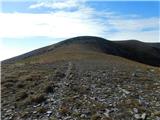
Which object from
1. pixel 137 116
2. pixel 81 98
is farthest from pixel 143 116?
pixel 81 98

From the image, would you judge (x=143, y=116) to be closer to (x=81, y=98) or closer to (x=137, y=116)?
(x=137, y=116)

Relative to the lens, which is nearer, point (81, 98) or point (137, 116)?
point (137, 116)

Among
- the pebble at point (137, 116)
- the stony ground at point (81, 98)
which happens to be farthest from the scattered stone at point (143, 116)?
the pebble at point (137, 116)

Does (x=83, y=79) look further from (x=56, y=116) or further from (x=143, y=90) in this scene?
(x=56, y=116)

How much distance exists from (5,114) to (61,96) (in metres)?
4.93

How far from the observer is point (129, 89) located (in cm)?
2452

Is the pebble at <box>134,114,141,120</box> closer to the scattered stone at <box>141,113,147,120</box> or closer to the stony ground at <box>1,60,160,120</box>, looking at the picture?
the stony ground at <box>1,60,160,120</box>

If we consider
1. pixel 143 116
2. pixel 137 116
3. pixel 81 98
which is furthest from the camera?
pixel 81 98

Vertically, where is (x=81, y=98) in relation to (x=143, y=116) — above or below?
above

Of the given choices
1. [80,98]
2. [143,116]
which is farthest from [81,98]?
[143,116]

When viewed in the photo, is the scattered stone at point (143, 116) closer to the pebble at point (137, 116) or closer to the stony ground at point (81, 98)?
the stony ground at point (81, 98)

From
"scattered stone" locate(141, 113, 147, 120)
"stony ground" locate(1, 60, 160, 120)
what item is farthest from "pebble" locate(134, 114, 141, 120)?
"scattered stone" locate(141, 113, 147, 120)

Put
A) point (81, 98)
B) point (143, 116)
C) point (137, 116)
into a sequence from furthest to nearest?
point (81, 98) → point (137, 116) → point (143, 116)

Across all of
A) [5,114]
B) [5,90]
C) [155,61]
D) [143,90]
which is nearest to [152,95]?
[143,90]
